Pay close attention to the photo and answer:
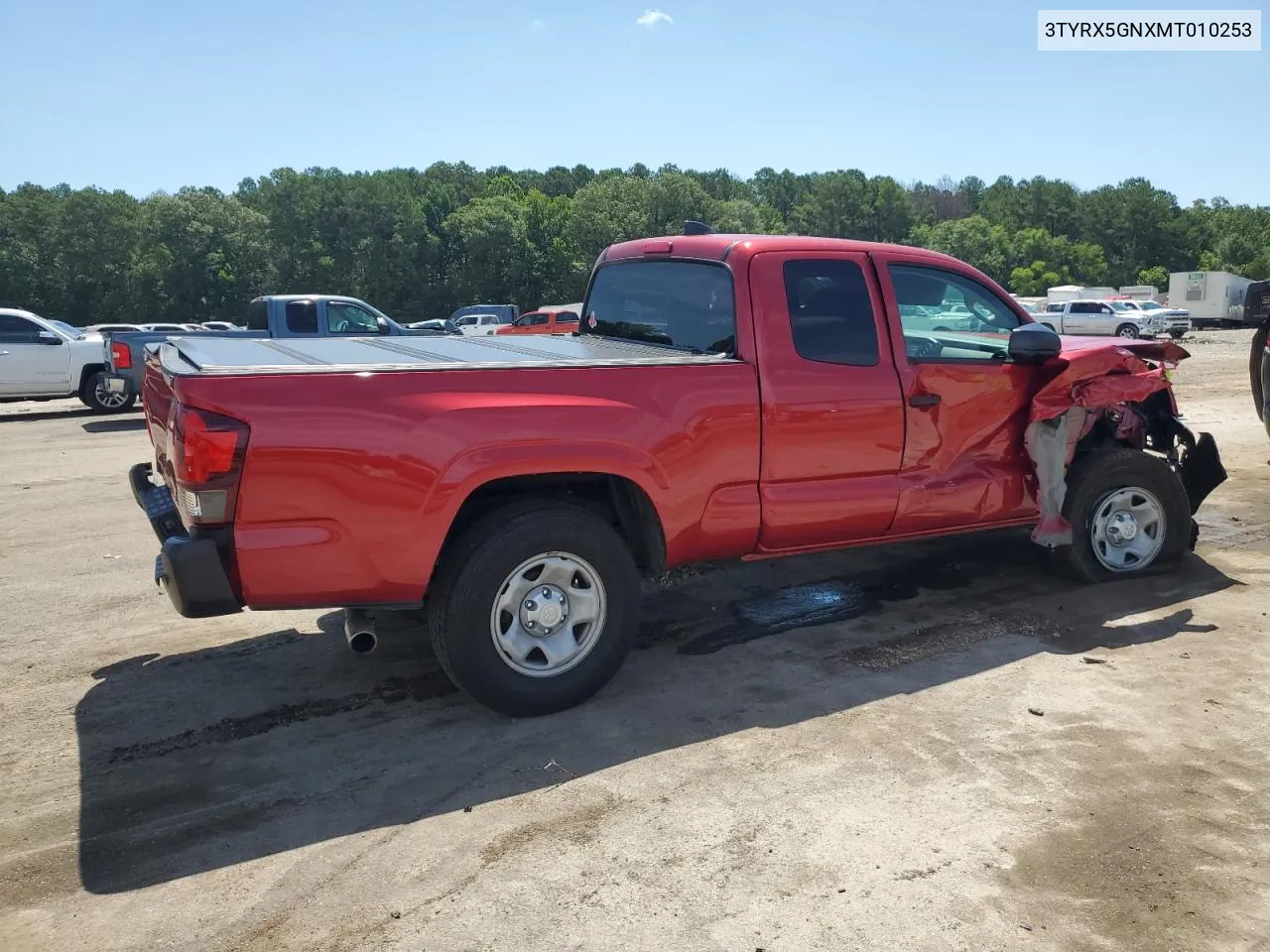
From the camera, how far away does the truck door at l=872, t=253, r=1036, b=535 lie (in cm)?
500

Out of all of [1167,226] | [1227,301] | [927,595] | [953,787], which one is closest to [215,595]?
[953,787]

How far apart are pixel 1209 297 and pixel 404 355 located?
5395 centimetres

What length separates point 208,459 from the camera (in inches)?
135

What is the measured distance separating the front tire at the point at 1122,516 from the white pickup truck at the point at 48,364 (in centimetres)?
1439

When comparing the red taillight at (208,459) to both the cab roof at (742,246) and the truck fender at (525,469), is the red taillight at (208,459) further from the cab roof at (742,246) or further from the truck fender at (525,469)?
the cab roof at (742,246)

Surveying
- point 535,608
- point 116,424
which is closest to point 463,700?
point 535,608

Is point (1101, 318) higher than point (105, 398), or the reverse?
point (1101, 318)

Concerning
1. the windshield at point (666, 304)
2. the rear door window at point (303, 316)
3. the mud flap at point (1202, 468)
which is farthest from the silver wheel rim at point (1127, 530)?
the rear door window at point (303, 316)

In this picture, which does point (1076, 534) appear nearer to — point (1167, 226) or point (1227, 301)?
point (1227, 301)

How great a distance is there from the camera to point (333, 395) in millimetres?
3596

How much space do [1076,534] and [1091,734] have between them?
6.61 feet

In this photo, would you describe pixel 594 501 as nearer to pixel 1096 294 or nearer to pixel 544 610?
pixel 544 610

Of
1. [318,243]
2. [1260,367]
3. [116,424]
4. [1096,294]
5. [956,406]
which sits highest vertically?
[318,243]

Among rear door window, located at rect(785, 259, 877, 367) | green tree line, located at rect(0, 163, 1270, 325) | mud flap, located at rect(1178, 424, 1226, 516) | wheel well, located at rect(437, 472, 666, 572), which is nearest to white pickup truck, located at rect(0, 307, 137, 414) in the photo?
wheel well, located at rect(437, 472, 666, 572)
